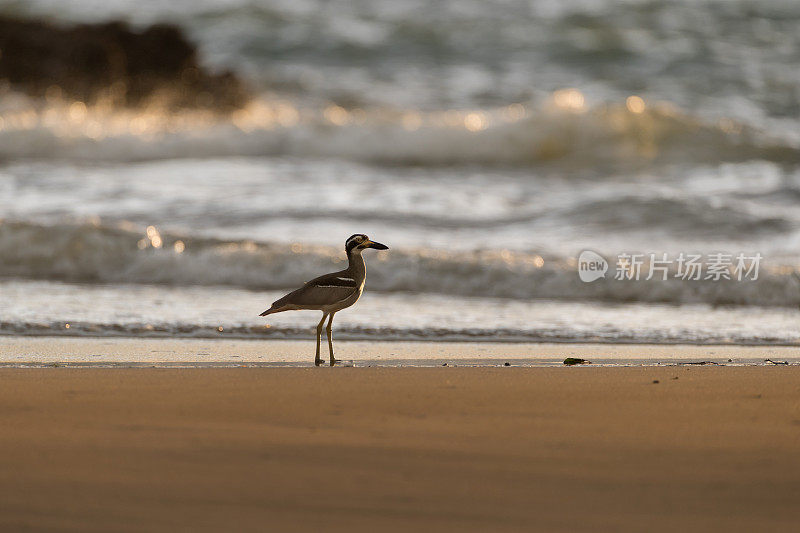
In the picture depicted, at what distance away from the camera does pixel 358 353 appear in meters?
5.09

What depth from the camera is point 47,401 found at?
11.4ft

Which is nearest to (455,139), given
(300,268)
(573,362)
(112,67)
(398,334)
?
(112,67)

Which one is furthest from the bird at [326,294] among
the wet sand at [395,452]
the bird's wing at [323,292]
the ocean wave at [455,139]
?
the ocean wave at [455,139]

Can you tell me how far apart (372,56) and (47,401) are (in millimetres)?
16820

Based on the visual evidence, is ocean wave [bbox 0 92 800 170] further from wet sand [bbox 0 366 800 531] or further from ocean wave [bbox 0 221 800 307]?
wet sand [bbox 0 366 800 531]

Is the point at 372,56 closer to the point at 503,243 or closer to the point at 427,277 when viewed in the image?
the point at 503,243

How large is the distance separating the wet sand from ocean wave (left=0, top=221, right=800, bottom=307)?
3027mm

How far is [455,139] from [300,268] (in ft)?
26.0

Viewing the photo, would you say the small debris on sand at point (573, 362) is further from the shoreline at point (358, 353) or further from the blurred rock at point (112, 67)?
the blurred rock at point (112, 67)

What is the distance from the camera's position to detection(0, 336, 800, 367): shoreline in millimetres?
4684

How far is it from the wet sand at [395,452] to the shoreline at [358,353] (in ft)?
1.91

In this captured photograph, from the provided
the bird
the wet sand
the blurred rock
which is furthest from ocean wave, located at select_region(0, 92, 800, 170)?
the wet sand

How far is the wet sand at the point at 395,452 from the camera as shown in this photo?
2.42 metres

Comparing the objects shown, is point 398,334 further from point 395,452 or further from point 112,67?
point 112,67
